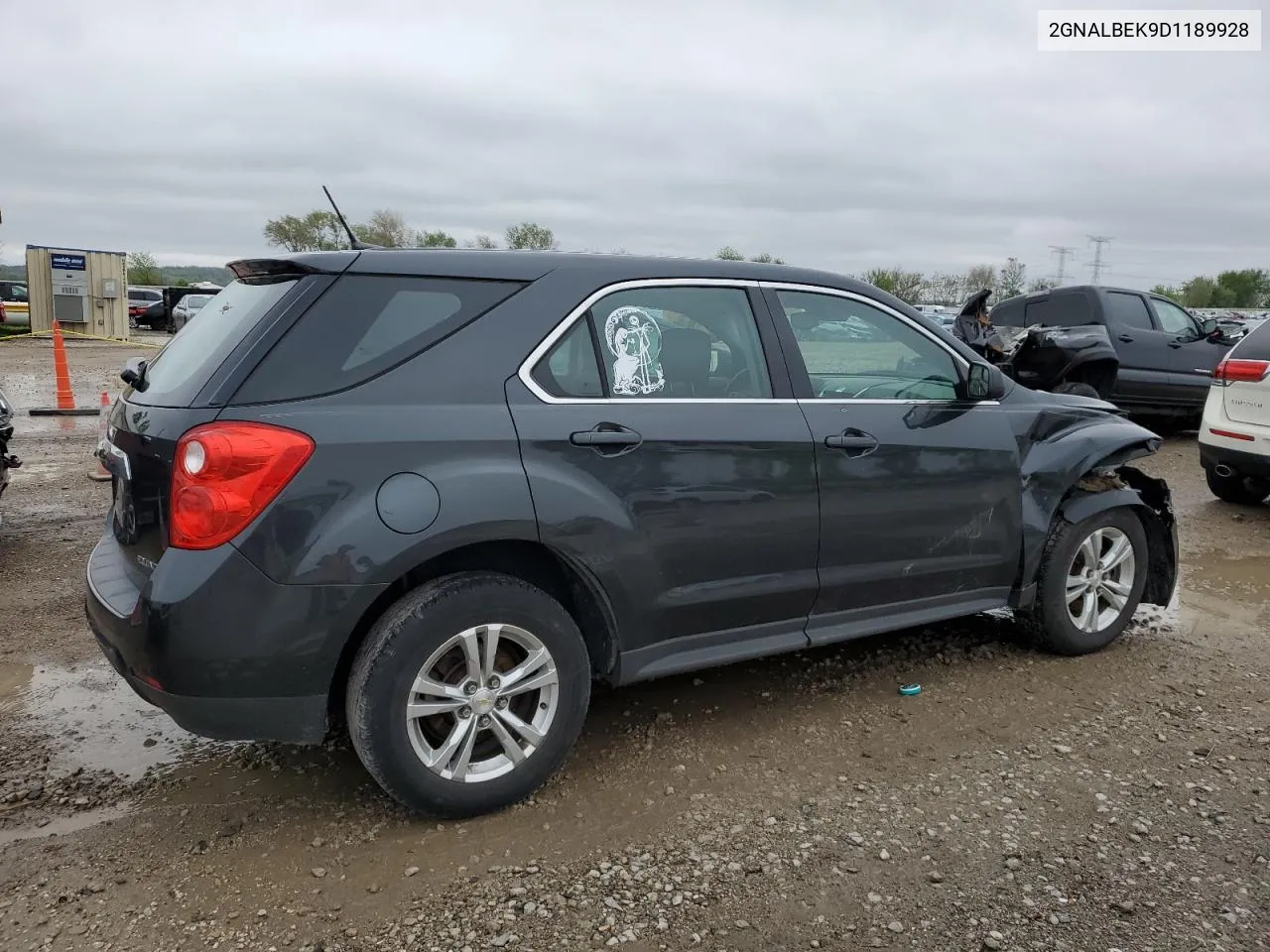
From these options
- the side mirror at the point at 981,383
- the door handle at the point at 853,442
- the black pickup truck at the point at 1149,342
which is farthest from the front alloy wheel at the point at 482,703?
the black pickup truck at the point at 1149,342

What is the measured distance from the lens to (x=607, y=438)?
9.93 feet

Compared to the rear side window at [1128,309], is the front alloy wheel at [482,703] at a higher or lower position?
lower

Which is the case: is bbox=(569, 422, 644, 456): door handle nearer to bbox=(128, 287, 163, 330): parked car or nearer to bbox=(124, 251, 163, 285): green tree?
bbox=(128, 287, 163, 330): parked car

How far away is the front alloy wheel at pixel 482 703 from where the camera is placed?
283 cm

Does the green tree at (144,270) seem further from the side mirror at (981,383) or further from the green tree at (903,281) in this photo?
the side mirror at (981,383)

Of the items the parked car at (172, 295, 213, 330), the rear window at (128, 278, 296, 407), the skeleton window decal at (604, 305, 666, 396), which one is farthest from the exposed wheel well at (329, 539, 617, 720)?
the parked car at (172, 295, 213, 330)

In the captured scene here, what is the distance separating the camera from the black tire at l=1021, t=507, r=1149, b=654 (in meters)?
4.20

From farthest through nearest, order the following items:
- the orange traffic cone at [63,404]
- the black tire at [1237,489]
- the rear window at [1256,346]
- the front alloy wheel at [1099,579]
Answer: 1. the orange traffic cone at [63,404]
2. the black tire at [1237,489]
3. the rear window at [1256,346]
4. the front alloy wheel at [1099,579]

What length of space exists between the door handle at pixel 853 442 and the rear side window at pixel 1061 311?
8.97 meters

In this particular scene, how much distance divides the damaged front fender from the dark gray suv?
0.38m

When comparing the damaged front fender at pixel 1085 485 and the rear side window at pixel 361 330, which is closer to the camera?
the rear side window at pixel 361 330

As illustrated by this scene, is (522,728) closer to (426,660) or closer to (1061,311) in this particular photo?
(426,660)

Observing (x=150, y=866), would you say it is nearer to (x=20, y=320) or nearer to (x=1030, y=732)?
(x=1030, y=732)

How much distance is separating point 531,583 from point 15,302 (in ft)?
140
